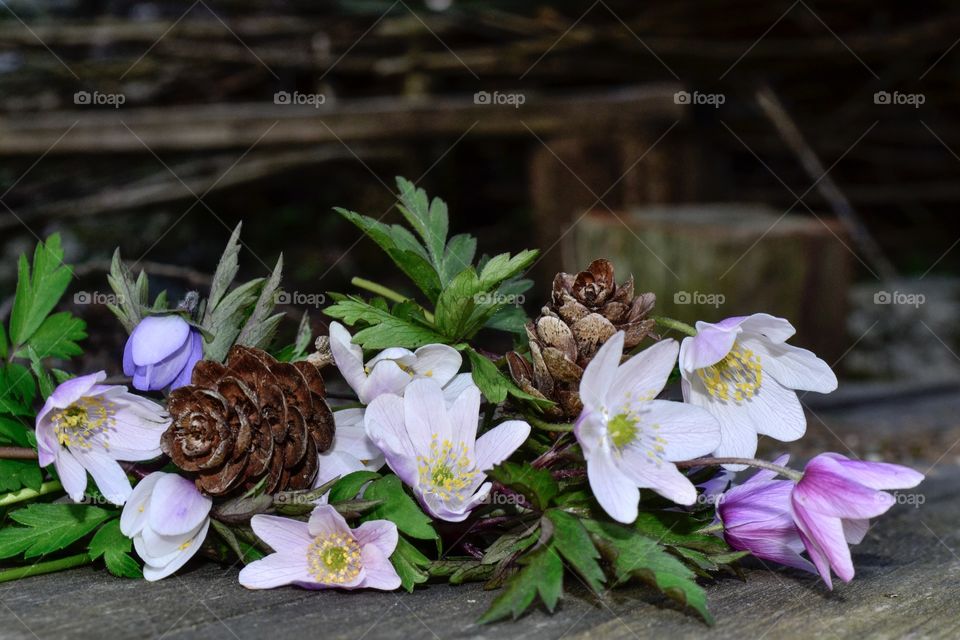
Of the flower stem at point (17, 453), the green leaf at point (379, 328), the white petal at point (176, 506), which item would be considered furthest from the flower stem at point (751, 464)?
the flower stem at point (17, 453)

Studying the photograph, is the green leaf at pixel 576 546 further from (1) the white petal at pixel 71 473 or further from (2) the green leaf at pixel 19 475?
(2) the green leaf at pixel 19 475

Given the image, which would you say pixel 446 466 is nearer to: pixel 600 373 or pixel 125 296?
pixel 600 373

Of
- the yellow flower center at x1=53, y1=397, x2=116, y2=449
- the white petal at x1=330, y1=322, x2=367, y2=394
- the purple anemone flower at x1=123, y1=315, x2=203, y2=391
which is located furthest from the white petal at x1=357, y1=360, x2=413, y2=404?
the yellow flower center at x1=53, y1=397, x2=116, y2=449

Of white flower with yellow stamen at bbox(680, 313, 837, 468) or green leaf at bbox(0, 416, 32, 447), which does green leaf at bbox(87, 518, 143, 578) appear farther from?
white flower with yellow stamen at bbox(680, 313, 837, 468)

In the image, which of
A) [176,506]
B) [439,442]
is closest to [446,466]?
[439,442]

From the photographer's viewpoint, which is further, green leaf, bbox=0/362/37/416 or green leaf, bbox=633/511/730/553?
green leaf, bbox=0/362/37/416

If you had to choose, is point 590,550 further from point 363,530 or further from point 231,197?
point 231,197
